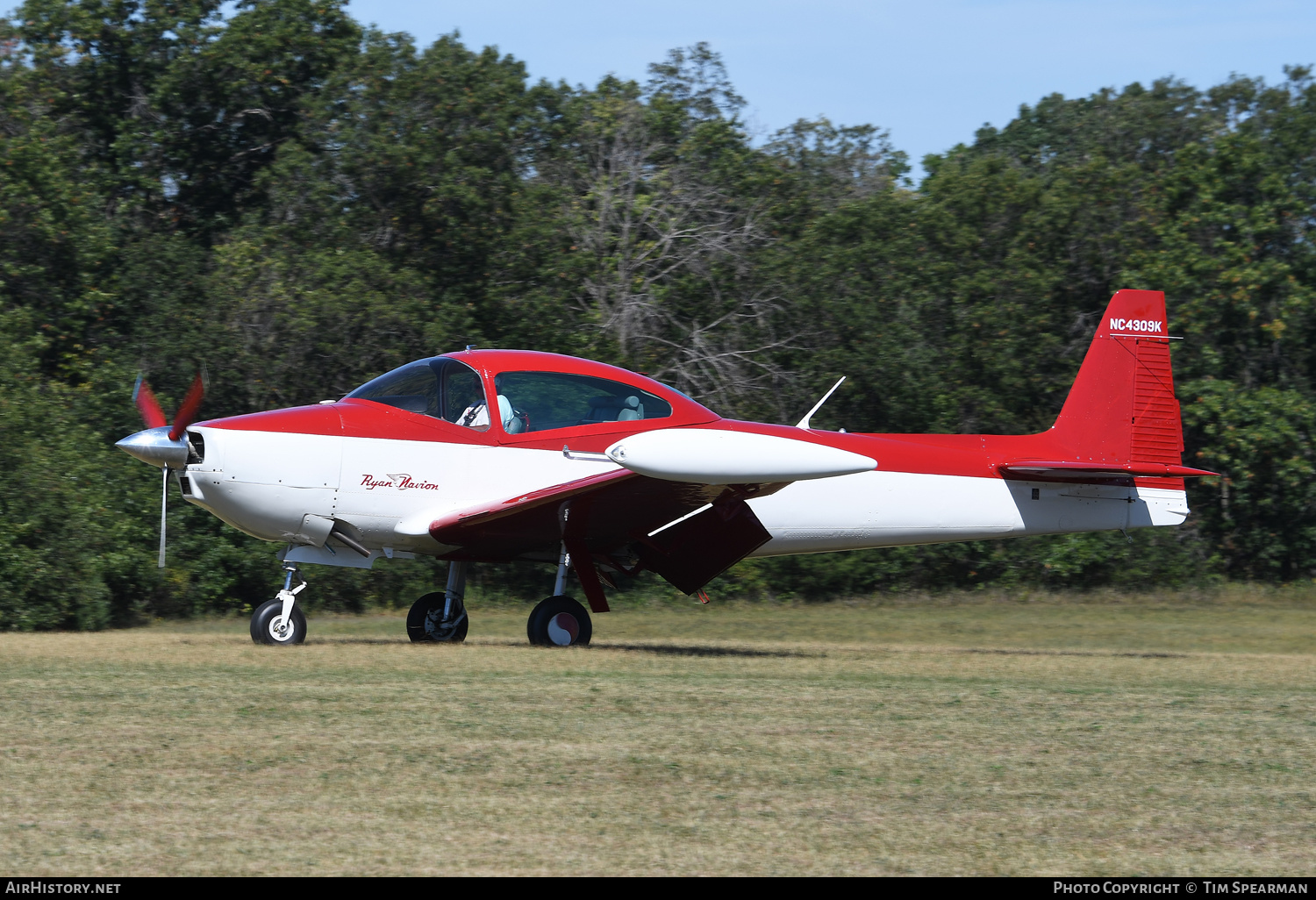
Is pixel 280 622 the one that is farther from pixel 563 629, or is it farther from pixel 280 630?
pixel 563 629

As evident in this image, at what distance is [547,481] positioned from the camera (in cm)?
1022

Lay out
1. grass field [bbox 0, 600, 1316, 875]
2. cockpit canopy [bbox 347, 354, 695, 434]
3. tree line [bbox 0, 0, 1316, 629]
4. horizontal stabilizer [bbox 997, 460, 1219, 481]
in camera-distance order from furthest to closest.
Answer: tree line [bbox 0, 0, 1316, 629], horizontal stabilizer [bbox 997, 460, 1219, 481], cockpit canopy [bbox 347, 354, 695, 434], grass field [bbox 0, 600, 1316, 875]

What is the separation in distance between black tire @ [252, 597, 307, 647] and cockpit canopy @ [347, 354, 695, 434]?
1641 mm

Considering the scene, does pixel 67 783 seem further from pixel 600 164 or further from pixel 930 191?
pixel 930 191

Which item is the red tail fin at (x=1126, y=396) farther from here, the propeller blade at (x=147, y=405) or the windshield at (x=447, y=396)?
the propeller blade at (x=147, y=405)

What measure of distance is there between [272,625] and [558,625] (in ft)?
6.76

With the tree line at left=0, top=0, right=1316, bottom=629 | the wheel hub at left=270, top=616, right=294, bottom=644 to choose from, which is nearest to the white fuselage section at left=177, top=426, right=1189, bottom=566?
the wheel hub at left=270, top=616, right=294, bottom=644

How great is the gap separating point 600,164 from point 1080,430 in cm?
1512

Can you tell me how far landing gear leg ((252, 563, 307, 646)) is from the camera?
992cm

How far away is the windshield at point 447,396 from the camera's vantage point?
10.1 meters

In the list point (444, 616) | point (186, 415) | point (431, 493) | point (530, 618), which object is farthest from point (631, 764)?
point (444, 616)

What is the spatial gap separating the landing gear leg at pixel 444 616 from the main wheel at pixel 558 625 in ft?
2.66

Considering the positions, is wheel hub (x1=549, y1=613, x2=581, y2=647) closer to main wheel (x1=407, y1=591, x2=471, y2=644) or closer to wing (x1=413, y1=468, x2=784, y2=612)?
wing (x1=413, y1=468, x2=784, y2=612)

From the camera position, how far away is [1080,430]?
1218 centimetres
